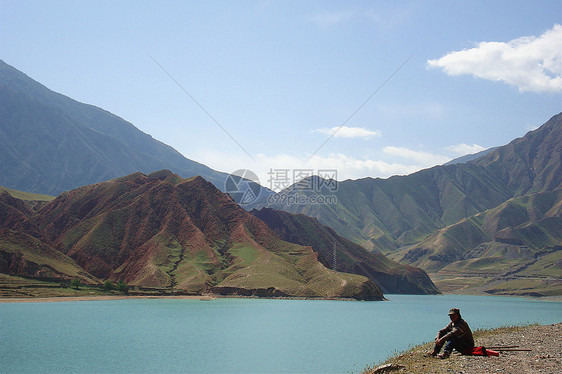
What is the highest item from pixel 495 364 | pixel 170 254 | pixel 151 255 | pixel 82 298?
pixel 170 254

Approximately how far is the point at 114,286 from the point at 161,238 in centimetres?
3711

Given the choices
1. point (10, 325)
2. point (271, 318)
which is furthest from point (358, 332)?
point (10, 325)

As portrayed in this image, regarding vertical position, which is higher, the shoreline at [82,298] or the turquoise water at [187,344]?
the turquoise water at [187,344]

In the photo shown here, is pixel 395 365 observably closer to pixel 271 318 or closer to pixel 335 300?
pixel 271 318


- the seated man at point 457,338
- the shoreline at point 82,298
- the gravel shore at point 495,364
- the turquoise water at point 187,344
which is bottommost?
the shoreline at point 82,298

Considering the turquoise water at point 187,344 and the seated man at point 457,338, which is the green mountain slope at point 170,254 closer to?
the turquoise water at point 187,344

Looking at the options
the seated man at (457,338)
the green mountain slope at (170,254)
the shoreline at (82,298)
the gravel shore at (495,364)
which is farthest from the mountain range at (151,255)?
the seated man at (457,338)

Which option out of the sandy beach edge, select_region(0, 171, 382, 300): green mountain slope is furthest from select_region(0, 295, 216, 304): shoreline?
select_region(0, 171, 382, 300): green mountain slope

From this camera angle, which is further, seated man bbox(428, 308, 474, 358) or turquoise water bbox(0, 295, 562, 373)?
turquoise water bbox(0, 295, 562, 373)

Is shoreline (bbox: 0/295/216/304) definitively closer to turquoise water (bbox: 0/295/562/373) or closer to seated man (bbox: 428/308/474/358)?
turquoise water (bbox: 0/295/562/373)

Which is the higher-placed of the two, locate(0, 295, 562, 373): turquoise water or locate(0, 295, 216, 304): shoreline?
locate(0, 295, 562, 373): turquoise water

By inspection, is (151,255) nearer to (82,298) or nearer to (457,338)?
(82,298)

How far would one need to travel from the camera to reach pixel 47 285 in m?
124

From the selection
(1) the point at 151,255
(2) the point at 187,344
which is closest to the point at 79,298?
(1) the point at 151,255
